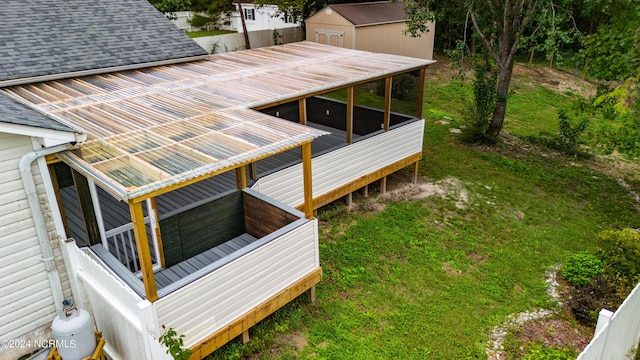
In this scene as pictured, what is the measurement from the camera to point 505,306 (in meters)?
7.34

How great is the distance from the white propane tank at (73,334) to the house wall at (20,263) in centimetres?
93

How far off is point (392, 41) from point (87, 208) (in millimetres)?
16522

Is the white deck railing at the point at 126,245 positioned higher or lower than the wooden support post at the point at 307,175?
lower

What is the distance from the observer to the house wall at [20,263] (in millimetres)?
5598

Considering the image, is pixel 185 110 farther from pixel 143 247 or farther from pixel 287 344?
pixel 287 344

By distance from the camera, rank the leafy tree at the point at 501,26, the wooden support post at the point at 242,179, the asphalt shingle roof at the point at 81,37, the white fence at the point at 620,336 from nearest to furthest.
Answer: the white fence at the point at 620,336 → the wooden support post at the point at 242,179 → the asphalt shingle roof at the point at 81,37 → the leafy tree at the point at 501,26

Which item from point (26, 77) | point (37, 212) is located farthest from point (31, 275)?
point (26, 77)

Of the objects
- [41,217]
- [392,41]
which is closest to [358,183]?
[41,217]

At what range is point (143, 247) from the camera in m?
4.76

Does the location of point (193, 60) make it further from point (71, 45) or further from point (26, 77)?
point (26, 77)

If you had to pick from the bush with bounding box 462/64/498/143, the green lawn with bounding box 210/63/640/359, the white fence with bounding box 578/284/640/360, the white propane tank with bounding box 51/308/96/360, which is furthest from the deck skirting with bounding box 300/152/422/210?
the white fence with bounding box 578/284/640/360

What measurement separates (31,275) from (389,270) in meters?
5.49

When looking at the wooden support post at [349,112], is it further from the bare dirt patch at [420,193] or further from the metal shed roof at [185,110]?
the bare dirt patch at [420,193]

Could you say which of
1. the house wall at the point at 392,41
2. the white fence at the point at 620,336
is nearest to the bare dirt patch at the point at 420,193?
the white fence at the point at 620,336
